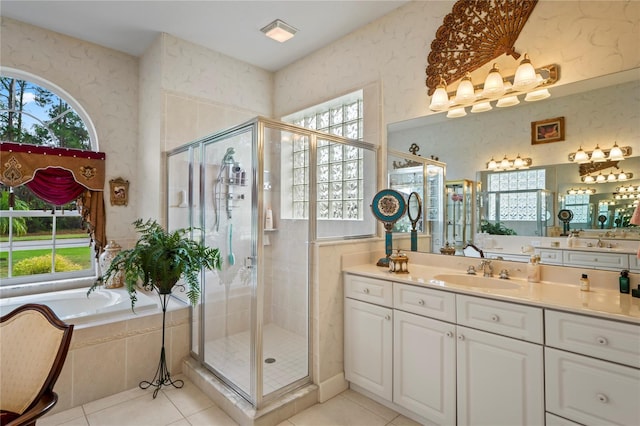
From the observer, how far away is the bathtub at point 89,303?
241cm

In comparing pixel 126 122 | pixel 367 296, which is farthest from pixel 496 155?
pixel 126 122

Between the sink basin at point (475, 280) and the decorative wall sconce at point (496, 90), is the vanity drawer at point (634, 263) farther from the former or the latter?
the decorative wall sconce at point (496, 90)

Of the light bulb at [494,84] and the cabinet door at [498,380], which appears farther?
the light bulb at [494,84]

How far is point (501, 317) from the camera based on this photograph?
1600 mm

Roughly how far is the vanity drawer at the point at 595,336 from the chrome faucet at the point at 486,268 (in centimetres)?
62

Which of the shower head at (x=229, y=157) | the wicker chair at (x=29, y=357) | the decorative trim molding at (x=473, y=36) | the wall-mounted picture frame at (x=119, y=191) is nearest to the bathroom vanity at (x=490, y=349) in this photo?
the shower head at (x=229, y=157)

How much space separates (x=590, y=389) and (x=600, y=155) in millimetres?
1227

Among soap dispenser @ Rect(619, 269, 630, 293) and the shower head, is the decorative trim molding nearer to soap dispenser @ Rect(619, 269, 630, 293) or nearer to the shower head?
soap dispenser @ Rect(619, 269, 630, 293)

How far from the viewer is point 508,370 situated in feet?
5.15

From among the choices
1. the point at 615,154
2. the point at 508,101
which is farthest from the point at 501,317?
the point at 508,101

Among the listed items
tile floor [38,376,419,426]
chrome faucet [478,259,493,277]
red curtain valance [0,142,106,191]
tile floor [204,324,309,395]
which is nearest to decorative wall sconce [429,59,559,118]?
chrome faucet [478,259,493,277]

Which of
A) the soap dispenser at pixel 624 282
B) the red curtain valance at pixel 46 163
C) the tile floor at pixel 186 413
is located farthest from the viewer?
the red curtain valance at pixel 46 163

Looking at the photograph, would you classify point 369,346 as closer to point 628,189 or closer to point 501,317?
point 501,317

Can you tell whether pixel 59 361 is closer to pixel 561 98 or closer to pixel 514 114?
pixel 514 114
